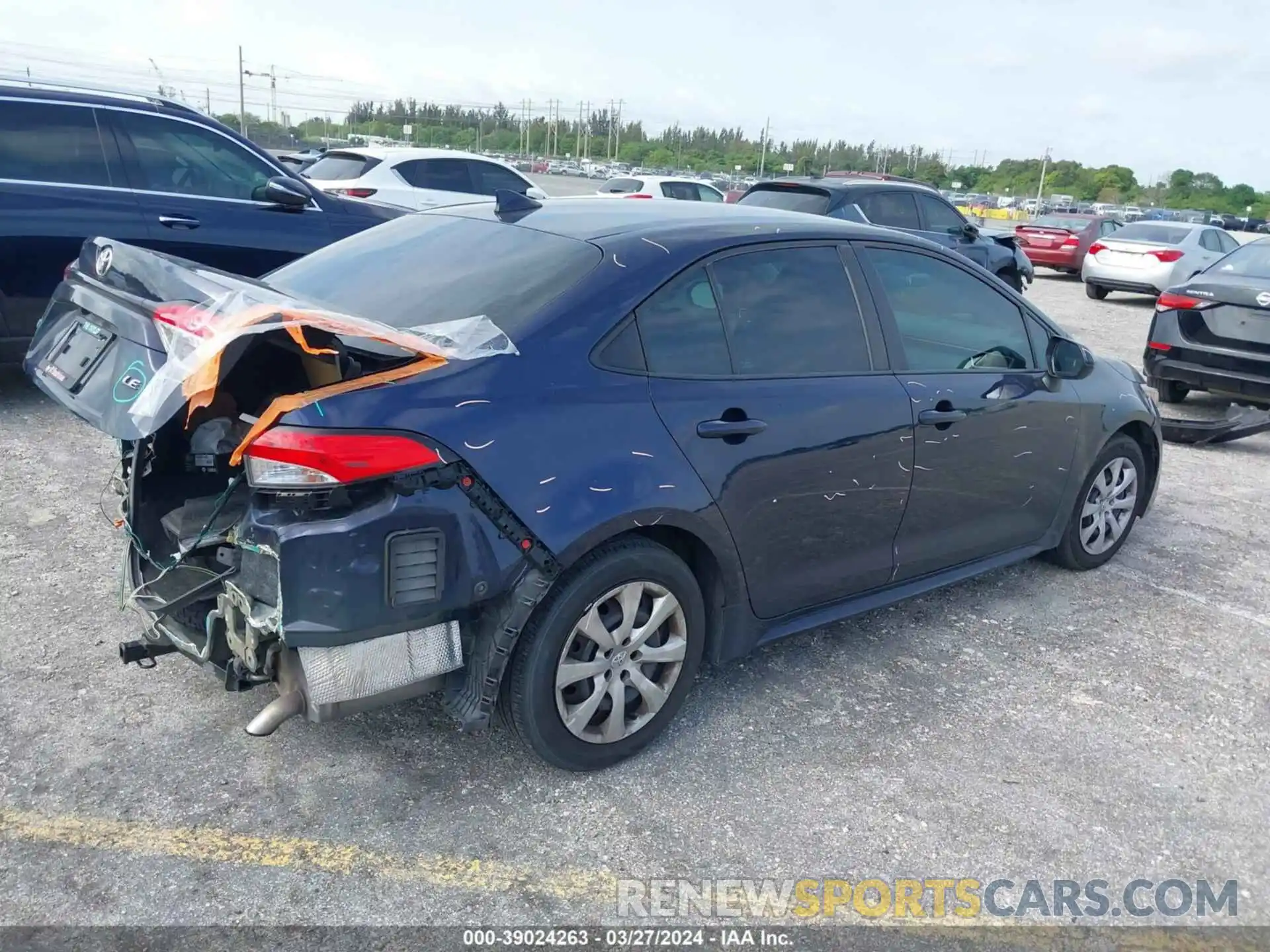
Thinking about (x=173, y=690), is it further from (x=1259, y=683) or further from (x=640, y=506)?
(x=1259, y=683)

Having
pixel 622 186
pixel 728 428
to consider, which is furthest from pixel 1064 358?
pixel 622 186

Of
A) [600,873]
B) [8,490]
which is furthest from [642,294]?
[8,490]

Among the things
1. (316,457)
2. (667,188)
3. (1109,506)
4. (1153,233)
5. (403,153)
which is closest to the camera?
(316,457)

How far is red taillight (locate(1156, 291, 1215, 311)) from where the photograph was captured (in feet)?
26.1

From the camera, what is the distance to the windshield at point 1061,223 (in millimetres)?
20641

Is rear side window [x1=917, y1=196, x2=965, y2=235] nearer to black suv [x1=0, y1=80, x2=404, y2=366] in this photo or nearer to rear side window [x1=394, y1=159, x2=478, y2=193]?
rear side window [x1=394, y1=159, x2=478, y2=193]

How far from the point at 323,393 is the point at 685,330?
1.19 m

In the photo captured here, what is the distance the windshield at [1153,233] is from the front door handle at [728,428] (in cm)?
1561

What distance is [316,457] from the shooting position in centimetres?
247

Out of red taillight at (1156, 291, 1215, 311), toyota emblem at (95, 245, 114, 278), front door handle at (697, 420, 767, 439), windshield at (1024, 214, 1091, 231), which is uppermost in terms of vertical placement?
toyota emblem at (95, 245, 114, 278)

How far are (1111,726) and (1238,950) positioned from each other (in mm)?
1054

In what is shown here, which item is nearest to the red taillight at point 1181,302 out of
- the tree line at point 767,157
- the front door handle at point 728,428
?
the front door handle at point 728,428

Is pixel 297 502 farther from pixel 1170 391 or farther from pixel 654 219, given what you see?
pixel 1170 391

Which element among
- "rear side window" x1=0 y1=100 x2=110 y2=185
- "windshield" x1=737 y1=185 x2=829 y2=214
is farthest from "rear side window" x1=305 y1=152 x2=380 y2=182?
"rear side window" x1=0 y1=100 x2=110 y2=185
